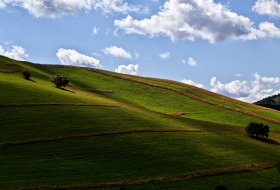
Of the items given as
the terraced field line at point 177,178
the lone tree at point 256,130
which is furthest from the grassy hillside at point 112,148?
the lone tree at point 256,130

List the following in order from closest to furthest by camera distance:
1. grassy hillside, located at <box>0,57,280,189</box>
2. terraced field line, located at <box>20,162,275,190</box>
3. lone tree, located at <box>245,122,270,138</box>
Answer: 1. terraced field line, located at <box>20,162,275,190</box>
2. grassy hillside, located at <box>0,57,280,189</box>
3. lone tree, located at <box>245,122,270,138</box>

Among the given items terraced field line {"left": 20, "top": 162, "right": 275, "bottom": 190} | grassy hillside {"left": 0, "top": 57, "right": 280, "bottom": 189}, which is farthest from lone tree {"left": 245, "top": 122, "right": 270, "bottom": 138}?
terraced field line {"left": 20, "top": 162, "right": 275, "bottom": 190}

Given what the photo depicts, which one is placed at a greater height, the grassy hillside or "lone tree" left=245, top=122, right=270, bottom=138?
"lone tree" left=245, top=122, right=270, bottom=138

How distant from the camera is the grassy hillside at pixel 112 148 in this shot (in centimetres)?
4706

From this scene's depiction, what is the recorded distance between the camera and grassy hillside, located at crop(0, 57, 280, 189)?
154 ft

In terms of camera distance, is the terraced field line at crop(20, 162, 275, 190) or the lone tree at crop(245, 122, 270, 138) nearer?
the terraced field line at crop(20, 162, 275, 190)

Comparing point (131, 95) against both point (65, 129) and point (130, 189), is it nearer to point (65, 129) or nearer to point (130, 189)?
point (65, 129)

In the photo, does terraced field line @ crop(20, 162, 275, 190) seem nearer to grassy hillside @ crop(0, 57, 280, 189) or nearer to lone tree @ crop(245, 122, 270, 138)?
grassy hillside @ crop(0, 57, 280, 189)

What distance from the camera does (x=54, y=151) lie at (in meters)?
53.2

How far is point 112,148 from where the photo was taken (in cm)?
5666

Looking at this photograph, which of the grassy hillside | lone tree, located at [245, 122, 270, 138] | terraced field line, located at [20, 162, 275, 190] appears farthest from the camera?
lone tree, located at [245, 122, 270, 138]

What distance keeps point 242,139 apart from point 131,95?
40840 millimetres

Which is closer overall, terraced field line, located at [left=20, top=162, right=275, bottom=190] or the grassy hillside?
terraced field line, located at [left=20, top=162, right=275, bottom=190]

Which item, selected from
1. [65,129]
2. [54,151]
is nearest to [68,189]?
[54,151]
